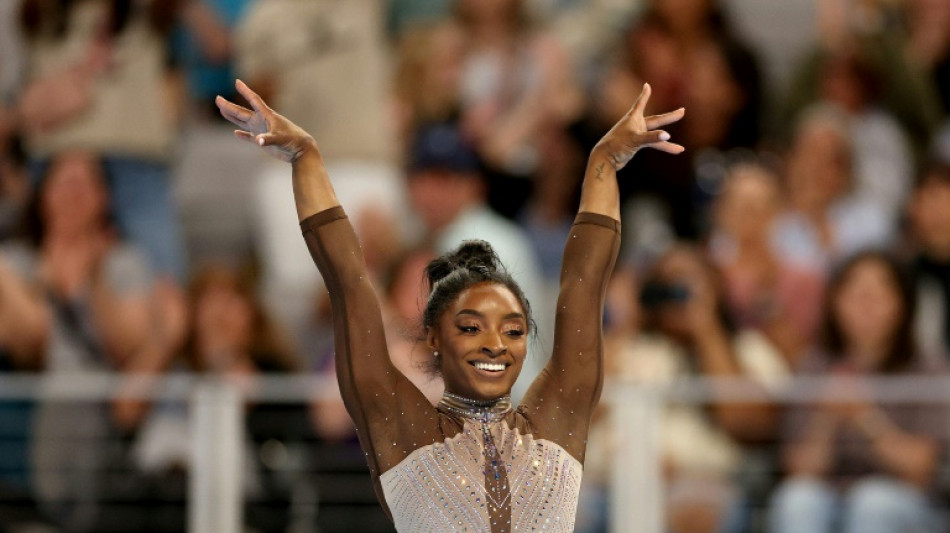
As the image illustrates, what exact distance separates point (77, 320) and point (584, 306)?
3906 mm

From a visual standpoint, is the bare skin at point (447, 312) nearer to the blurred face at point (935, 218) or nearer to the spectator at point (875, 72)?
the blurred face at point (935, 218)

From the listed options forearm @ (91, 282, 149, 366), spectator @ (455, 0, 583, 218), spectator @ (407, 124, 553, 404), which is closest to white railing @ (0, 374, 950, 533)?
forearm @ (91, 282, 149, 366)

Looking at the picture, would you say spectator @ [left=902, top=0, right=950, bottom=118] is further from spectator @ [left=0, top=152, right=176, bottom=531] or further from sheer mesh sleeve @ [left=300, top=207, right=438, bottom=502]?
sheer mesh sleeve @ [left=300, top=207, right=438, bottom=502]

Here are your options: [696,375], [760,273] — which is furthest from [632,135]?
[760,273]

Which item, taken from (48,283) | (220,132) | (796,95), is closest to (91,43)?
(220,132)

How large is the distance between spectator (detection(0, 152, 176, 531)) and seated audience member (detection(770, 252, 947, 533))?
2.77 metres

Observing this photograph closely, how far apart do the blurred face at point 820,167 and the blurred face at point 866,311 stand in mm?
916

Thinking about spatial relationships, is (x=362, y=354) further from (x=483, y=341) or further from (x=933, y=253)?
(x=933, y=253)

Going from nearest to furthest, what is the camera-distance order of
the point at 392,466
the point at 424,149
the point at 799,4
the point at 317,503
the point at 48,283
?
the point at 392,466
the point at 317,503
the point at 48,283
the point at 424,149
the point at 799,4

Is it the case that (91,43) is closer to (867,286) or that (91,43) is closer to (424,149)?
(424,149)

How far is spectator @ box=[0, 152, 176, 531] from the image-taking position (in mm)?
6219

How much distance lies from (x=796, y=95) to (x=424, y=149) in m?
1.97

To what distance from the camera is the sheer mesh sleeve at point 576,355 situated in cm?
319

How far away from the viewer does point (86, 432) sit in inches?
247
